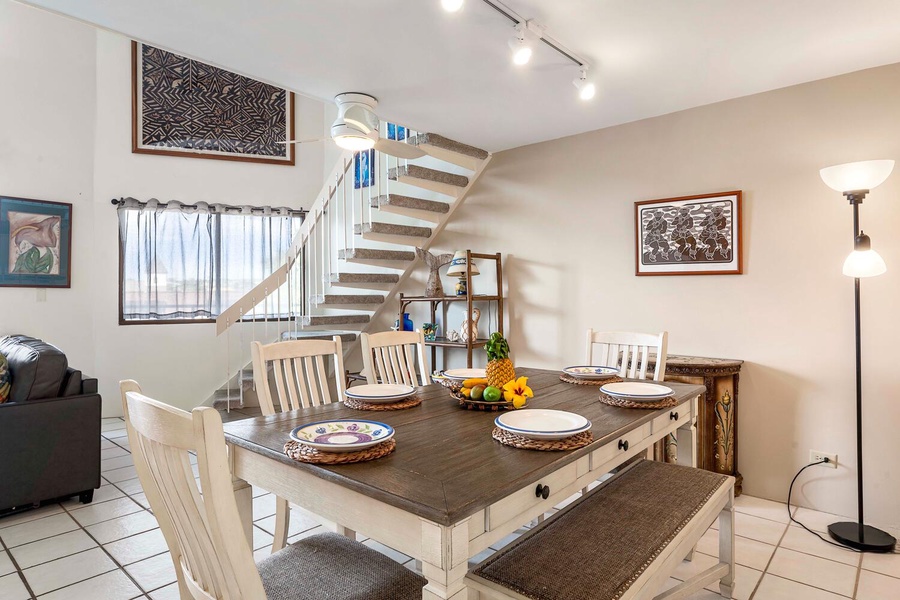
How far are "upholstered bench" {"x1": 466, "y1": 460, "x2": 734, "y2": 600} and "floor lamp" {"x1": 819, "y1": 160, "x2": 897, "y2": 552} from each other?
997mm

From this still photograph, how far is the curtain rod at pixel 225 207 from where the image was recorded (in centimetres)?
493

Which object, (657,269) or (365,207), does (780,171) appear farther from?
(365,207)

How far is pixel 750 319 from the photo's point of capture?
314cm

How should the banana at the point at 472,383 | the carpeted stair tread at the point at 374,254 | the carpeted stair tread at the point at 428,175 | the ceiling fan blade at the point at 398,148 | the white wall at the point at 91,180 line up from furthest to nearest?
the white wall at the point at 91,180
the carpeted stair tread at the point at 374,254
the carpeted stair tread at the point at 428,175
the ceiling fan blade at the point at 398,148
the banana at the point at 472,383

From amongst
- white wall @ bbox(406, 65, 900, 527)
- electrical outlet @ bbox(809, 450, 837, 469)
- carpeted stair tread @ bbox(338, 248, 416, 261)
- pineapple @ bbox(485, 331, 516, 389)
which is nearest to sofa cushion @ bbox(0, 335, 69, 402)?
carpeted stair tread @ bbox(338, 248, 416, 261)

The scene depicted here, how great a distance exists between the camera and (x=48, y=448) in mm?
2781

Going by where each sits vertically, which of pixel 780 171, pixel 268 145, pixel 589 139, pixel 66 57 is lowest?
pixel 780 171

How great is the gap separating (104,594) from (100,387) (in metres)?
3.44

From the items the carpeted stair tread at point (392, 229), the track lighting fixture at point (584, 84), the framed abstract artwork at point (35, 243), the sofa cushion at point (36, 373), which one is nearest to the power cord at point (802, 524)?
the track lighting fixture at point (584, 84)

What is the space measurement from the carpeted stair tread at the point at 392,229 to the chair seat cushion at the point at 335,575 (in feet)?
9.81

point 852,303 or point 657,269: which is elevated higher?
point 657,269

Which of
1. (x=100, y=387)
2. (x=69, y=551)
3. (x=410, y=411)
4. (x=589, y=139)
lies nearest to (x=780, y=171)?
(x=589, y=139)

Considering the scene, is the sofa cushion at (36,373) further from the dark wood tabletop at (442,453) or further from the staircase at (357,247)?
the dark wood tabletop at (442,453)

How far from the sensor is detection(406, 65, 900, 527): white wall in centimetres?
275
